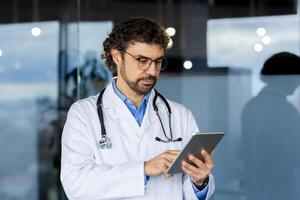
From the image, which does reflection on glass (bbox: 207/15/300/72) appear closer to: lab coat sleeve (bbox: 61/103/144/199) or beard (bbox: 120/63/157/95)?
beard (bbox: 120/63/157/95)

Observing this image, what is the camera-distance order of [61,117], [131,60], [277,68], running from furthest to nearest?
[61,117]
[277,68]
[131,60]

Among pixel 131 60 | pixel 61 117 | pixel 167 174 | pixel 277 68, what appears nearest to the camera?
pixel 167 174

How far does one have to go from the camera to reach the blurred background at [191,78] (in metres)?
4.40

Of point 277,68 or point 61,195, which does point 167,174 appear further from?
point 61,195

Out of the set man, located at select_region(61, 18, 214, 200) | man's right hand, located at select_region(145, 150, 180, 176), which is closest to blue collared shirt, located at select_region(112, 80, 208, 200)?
man, located at select_region(61, 18, 214, 200)

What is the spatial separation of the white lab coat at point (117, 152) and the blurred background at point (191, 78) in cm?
198

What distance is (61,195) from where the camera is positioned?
471 centimetres

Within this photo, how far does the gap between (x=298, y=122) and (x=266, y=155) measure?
11.8 inches

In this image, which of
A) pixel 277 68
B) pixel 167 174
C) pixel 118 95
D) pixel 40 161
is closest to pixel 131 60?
pixel 118 95

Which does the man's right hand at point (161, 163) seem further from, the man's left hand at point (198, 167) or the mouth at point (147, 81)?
the mouth at point (147, 81)

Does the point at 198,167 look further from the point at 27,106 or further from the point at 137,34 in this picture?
the point at 27,106

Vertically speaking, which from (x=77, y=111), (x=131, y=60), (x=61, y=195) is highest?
(x=131, y=60)

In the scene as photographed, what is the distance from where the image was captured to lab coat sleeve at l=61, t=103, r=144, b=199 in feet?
7.43

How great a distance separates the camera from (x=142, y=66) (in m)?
2.36
